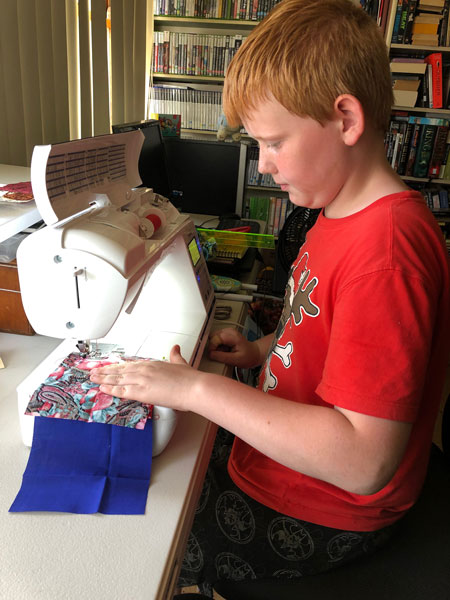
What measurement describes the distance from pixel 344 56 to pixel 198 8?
280 centimetres

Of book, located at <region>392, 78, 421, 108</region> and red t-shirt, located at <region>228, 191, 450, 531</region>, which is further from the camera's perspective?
book, located at <region>392, 78, 421, 108</region>

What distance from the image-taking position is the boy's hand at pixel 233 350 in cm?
101

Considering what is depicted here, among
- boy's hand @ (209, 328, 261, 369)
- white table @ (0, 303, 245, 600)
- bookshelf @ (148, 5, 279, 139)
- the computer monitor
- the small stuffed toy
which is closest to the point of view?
white table @ (0, 303, 245, 600)

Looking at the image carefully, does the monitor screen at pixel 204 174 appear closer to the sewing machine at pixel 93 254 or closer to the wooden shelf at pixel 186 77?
the wooden shelf at pixel 186 77

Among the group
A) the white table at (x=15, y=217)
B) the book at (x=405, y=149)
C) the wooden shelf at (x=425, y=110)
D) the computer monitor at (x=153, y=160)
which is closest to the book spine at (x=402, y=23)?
the wooden shelf at (x=425, y=110)

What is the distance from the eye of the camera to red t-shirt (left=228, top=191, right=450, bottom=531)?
0.56 metres

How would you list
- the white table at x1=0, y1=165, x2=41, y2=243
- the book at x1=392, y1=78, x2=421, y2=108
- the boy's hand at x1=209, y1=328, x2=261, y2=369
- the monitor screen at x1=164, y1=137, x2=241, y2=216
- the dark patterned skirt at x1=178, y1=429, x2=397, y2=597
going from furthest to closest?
the book at x1=392, y1=78, x2=421, y2=108 < the monitor screen at x1=164, y1=137, x2=241, y2=216 < the boy's hand at x1=209, y1=328, x2=261, y2=369 < the white table at x1=0, y1=165, x2=41, y2=243 < the dark patterned skirt at x1=178, y1=429, x2=397, y2=597

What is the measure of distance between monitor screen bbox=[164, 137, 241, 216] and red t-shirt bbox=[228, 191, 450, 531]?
149 centimetres

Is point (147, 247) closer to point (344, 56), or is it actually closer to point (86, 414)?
point (86, 414)

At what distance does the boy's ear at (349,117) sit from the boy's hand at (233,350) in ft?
1.73

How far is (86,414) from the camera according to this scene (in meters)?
0.69

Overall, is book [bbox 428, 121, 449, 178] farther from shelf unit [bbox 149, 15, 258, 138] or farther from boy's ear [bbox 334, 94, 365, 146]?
boy's ear [bbox 334, 94, 365, 146]

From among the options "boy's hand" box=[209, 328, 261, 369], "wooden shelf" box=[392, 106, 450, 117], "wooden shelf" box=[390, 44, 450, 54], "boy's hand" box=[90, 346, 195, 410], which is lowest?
"boy's hand" box=[209, 328, 261, 369]

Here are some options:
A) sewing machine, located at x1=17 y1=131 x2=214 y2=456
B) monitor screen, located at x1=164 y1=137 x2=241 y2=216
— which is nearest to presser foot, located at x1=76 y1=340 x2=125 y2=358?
sewing machine, located at x1=17 y1=131 x2=214 y2=456
